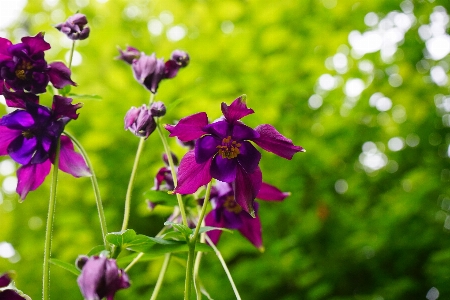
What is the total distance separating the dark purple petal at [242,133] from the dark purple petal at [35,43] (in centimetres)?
23

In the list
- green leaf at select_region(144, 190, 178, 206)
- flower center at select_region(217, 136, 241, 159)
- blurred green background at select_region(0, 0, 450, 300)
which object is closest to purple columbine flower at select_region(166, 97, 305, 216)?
flower center at select_region(217, 136, 241, 159)

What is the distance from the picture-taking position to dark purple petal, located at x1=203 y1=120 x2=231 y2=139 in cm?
53

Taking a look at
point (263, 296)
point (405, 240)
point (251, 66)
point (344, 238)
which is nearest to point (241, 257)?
point (263, 296)

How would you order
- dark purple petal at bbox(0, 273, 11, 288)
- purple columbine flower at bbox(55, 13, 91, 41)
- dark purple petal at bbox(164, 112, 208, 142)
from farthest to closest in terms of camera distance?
purple columbine flower at bbox(55, 13, 91, 41) → dark purple petal at bbox(164, 112, 208, 142) → dark purple petal at bbox(0, 273, 11, 288)

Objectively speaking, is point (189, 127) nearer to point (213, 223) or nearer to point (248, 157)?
point (248, 157)

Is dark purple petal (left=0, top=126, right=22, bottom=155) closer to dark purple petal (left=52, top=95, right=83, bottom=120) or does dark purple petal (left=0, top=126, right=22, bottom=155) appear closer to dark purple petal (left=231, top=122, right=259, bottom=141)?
dark purple petal (left=52, top=95, right=83, bottom=120)

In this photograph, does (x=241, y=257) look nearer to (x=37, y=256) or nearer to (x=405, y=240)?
(x=405, y=240)

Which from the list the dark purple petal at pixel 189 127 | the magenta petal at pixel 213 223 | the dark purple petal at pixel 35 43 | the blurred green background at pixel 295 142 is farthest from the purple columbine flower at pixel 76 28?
the blurred green background at pixel 295 142

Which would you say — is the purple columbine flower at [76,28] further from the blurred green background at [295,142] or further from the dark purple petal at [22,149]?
the blurred green background at [295,142]

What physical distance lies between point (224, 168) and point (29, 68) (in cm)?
24

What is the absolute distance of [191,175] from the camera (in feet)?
1.73

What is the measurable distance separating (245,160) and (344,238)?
1052 millimetres

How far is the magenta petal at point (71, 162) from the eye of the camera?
592mm

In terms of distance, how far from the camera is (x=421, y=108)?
5.11ft
